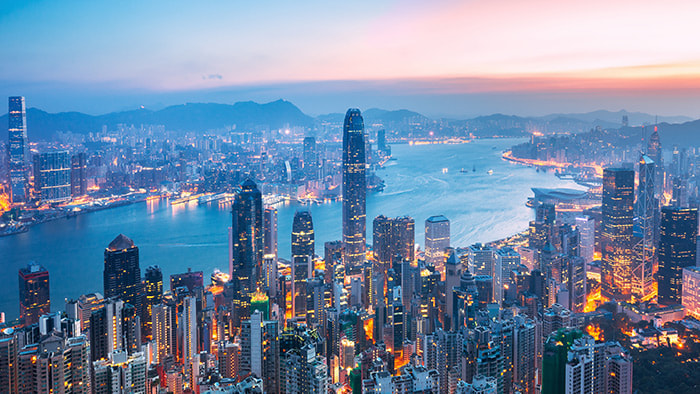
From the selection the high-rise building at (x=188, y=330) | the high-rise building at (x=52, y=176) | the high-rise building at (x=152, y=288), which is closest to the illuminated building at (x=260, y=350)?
the high-rise building at (x=188, y=330)

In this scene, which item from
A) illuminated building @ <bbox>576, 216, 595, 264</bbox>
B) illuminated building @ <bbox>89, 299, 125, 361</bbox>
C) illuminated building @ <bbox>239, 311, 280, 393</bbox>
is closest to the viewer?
illuminated building @ <bbox>239, 311, 280, 393</bbox>

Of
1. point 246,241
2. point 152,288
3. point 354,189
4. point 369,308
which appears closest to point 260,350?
point 369,308

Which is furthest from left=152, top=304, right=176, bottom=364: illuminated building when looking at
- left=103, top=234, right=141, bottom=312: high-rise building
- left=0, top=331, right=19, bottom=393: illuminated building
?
left=0, top=331, right=19, bottom=393: illuminated building

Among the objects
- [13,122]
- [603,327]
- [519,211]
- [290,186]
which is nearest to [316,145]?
A: [290,186]

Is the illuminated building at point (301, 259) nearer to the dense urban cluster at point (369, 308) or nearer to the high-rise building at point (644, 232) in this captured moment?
the dense urban cluster at point (369, 308)

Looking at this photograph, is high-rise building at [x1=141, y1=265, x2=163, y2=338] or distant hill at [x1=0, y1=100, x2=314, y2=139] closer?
high-rise building at [x1=141, y1=265, x2=163, y2=338]

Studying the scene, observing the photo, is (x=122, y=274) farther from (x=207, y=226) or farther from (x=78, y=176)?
(x=78, y=176)

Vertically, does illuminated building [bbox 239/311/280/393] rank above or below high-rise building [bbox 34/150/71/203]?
below

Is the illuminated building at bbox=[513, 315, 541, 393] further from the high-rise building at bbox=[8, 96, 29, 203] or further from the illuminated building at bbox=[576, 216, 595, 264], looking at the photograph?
the high-rise building at bbox=[8, 96, 29, 203]
